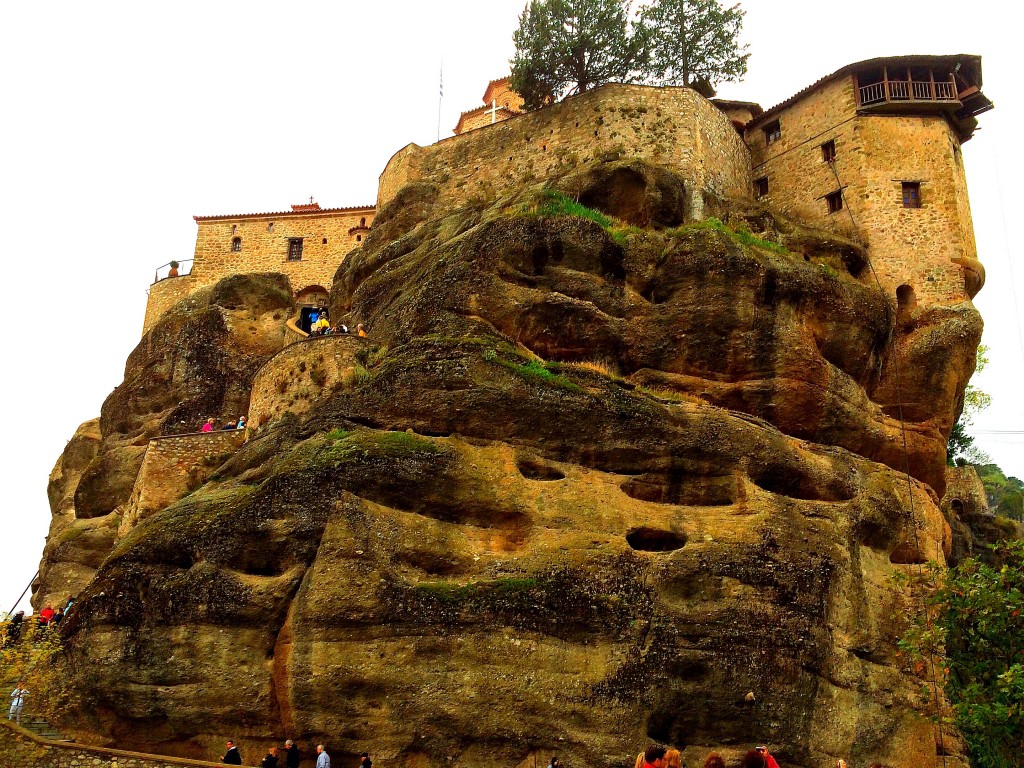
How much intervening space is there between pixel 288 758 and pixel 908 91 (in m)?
26.9

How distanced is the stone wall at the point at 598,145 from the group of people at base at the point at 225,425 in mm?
10607

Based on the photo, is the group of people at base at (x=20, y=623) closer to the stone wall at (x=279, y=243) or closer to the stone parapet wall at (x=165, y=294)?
the stone parapet wall at (x=165, y=294)

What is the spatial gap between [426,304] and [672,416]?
21.2 feet

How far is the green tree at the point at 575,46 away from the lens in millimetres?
36344

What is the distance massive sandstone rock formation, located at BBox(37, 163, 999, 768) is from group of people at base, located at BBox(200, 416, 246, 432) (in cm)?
280

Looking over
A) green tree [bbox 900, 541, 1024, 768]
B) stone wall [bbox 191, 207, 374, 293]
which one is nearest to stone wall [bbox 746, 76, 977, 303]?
green tree [bbox 900, 541, 1024, 768]

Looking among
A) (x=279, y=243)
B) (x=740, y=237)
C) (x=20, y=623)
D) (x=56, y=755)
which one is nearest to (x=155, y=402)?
(x=20, y=623)

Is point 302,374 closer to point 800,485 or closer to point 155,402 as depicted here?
point 155,402

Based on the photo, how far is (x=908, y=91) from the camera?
30984 millimetres

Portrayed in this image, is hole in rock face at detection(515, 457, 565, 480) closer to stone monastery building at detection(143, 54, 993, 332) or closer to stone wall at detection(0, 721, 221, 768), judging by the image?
stone wall at detection(0, 721, 221, 768)

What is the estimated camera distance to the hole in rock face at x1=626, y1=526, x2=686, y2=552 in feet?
61.2

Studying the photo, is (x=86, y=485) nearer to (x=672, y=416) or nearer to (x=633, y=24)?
(x=672, y=416)

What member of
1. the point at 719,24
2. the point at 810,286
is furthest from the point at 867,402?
the point at 719,24

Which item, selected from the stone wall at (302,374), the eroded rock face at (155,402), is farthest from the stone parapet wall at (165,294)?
the stone wall at (302,374)
